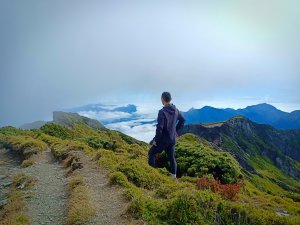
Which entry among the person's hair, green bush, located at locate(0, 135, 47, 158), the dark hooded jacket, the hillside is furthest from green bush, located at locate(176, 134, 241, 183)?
green bush, located at locate(0, 135, 47, 158)

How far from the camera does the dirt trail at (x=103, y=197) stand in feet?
36.2

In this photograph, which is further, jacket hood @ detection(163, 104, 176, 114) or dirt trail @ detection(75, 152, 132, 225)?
jacket hood @ detection(163, 104, 176, 114)

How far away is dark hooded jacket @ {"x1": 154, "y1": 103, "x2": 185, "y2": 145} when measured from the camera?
15.0 m

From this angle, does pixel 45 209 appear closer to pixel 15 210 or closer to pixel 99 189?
pixel 15 210

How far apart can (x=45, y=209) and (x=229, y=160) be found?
12.3 m

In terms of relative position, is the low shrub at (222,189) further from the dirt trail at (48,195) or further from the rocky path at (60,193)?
the dirt trail at (48,195)

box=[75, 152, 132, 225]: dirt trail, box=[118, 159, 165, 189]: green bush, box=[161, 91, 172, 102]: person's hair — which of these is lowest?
box=[75, 152, 132, 225]: dirt trail

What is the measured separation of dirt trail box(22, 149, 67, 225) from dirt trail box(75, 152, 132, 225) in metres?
1.19

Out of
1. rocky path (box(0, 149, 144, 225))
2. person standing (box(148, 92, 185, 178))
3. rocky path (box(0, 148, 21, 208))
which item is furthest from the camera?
rocky path (box(0, 148, 21, 208))

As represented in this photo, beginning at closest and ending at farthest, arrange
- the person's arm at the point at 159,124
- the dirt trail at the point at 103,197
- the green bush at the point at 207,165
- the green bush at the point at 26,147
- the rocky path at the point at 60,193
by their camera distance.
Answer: the dirt trail at the point at 103,197, the rocky path at the point at 60,193, the person's arm at the point at 159,124, the green bush at the point at 207,165, the green bush at the point at 26,147

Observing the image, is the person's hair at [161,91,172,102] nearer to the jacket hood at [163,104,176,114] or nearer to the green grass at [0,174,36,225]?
the jacket hood at [163,104,176,114]

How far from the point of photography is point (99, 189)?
14.8 m

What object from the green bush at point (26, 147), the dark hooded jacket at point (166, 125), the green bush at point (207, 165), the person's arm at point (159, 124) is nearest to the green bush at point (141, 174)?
the dark hooded jacket at point (166, 125)

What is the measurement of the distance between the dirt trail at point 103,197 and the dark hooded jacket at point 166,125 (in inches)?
115
